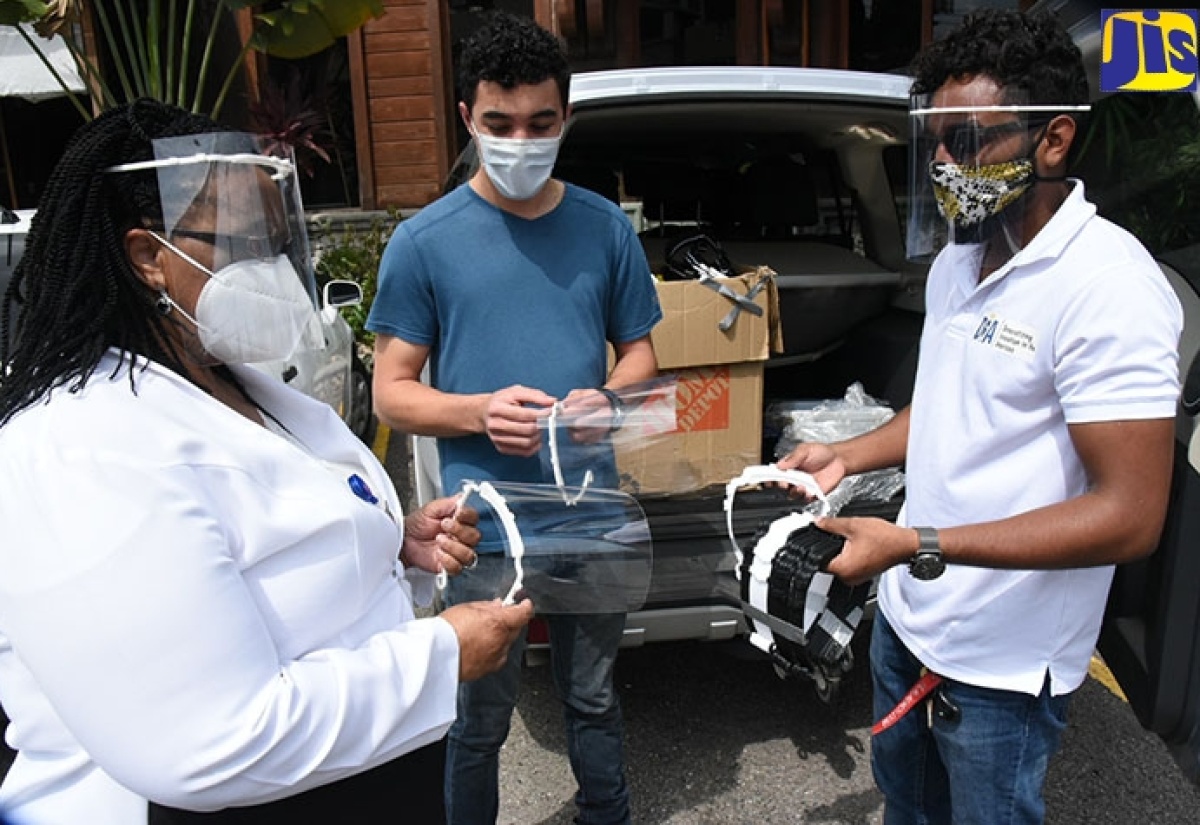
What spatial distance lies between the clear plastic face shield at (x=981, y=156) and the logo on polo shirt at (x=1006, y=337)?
0.49 feet

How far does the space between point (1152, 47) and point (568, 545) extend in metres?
1.47

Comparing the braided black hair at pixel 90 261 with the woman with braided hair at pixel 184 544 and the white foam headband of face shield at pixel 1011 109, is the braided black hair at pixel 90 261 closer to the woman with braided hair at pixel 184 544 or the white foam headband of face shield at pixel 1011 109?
the woman with braided hair at pixel 184 544

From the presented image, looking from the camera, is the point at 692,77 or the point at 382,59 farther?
the point at 382,59

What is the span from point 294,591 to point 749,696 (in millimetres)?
2625

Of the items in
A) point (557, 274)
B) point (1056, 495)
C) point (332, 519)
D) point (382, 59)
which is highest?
point (382, 59)

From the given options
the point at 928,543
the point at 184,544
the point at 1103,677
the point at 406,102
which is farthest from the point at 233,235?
the point at 406,102

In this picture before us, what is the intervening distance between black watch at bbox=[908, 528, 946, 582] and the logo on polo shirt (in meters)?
0.34

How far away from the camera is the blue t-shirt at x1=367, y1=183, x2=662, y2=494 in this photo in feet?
7.26

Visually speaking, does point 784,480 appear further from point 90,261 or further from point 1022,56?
point 90,261

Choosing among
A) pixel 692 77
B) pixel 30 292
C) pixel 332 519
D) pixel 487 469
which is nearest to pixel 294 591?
pixel 332 519

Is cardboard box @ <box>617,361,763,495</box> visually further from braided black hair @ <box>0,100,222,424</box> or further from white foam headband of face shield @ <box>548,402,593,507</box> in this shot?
braided black hair @ <box>0,100,222,424</box>

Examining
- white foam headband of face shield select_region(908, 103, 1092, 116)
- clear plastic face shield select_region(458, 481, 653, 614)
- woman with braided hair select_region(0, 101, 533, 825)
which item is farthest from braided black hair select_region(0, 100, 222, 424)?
white foam headband of face shield select_region(908, 103, 1092, 116)

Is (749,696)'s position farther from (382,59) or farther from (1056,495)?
(382,59)

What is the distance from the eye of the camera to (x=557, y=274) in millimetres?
2258
